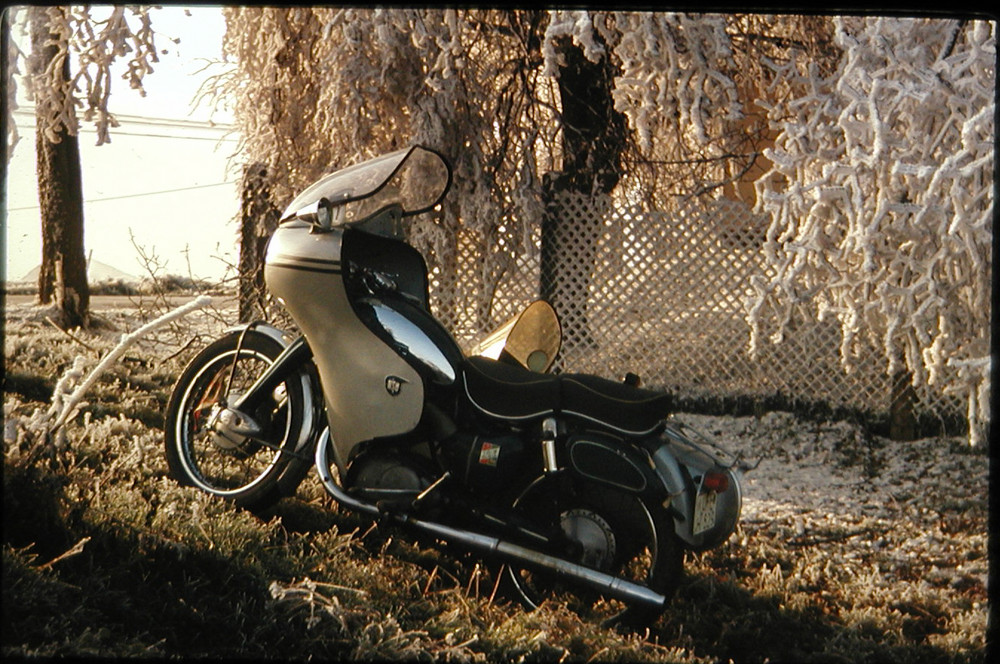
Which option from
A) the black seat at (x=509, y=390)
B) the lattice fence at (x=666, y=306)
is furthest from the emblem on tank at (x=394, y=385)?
the lattice fence at (x=666, y=306)

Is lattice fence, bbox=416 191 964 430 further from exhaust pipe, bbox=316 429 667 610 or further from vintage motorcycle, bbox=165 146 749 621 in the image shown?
exhaust pipe, bbox=316 429 667 610

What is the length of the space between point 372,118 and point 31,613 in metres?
4.43

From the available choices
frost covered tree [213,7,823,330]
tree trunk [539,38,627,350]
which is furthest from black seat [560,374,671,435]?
tree trunk [539,38,627,350]

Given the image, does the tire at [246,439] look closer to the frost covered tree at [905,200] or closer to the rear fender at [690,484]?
the rear fender at [690,484]

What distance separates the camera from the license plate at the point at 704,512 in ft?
11.3

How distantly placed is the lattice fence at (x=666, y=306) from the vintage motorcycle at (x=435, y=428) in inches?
119

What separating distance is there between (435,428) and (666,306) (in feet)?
13.5

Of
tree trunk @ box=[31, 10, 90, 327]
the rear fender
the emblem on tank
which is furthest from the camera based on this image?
tree trunk @ box=[31, 10, 90, 327]

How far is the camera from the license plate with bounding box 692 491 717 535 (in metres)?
3.43

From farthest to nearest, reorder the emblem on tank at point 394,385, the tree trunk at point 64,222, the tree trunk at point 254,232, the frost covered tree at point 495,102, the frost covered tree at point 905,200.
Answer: the tree trunk at point 64,222, the tree trunk at point 254,232, the frost covered tree at point 495,102, the frost covered tree at point 905,200, the emblem on tank at point 394,385

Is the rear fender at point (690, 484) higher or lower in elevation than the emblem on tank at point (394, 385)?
lower

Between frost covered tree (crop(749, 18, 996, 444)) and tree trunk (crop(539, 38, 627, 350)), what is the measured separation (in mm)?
2252

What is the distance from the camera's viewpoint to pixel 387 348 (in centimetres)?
383

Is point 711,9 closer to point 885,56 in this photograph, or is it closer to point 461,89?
point 885,56
